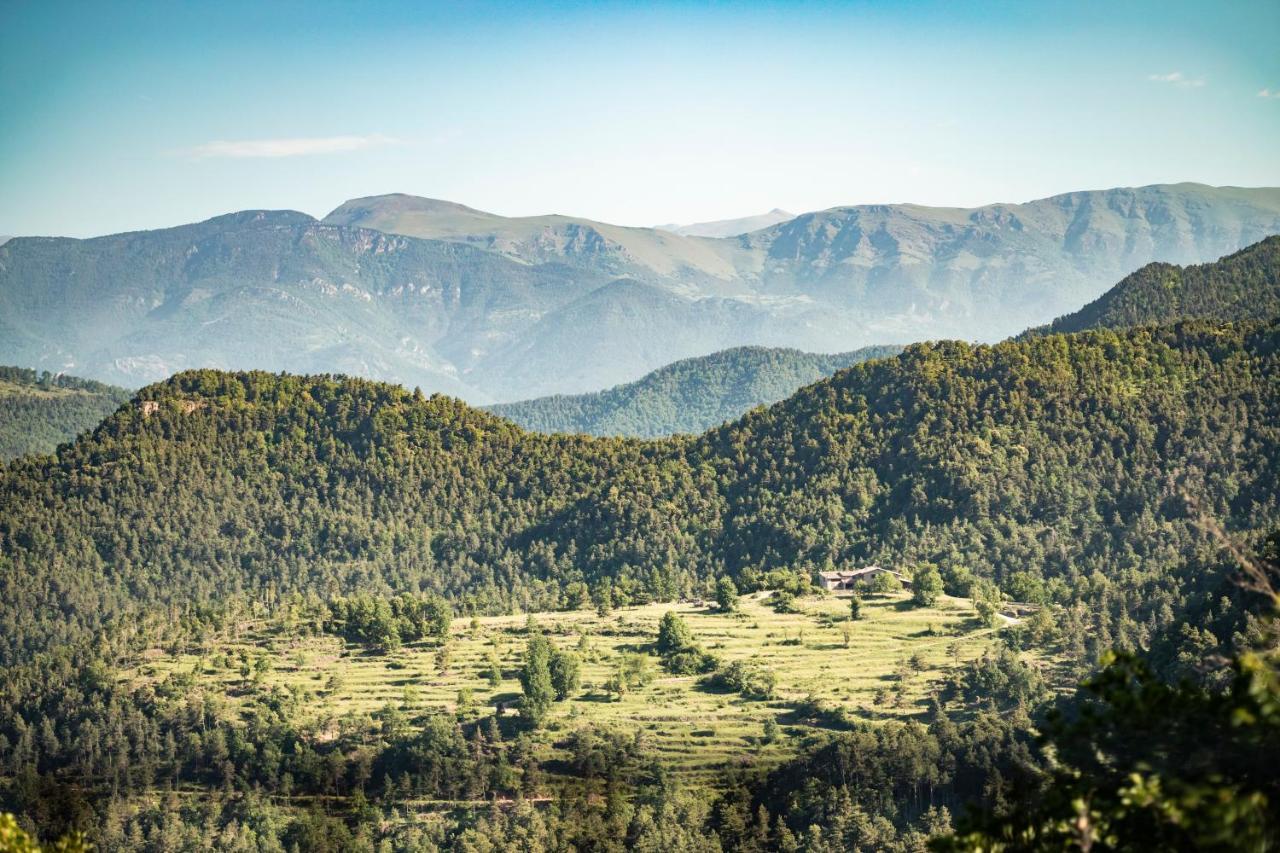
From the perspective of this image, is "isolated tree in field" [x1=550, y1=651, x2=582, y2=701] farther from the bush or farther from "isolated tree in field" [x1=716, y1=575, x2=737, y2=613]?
"isolated tree in field" [x1=716, y1=575, x2=737, y2=613]

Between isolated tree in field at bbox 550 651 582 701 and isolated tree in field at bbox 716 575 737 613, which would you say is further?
isolated tree in field at bbox 716 575 737 613

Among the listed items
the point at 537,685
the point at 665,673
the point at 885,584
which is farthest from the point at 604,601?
the point at 537,685

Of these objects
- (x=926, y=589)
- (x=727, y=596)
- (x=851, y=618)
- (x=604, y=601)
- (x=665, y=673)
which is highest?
(x=926, y=589)

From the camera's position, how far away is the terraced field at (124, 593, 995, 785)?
109m

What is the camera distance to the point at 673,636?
421 feet

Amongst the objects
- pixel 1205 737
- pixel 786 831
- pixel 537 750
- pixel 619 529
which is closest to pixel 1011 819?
pixel 1205 737

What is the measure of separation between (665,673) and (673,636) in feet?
19.8

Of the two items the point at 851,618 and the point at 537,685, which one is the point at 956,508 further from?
the point at 537,685

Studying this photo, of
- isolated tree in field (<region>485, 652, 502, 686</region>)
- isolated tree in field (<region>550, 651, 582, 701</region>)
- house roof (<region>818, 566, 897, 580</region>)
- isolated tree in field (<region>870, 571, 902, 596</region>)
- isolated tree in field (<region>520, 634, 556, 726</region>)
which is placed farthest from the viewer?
house roof (<region>818, 566, 897, 580</region>)

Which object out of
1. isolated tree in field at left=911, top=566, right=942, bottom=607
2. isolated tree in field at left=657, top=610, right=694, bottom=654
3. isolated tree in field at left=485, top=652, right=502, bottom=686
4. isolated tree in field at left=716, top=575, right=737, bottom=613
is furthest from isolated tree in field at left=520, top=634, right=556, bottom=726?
isolated tree in field at left=911, top=566, right=942, bottom=607

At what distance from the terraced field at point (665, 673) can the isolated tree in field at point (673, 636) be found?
1680 mm

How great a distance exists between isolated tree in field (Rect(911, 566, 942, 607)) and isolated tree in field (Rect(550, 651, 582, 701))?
41.0m

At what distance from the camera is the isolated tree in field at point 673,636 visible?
127875 mm

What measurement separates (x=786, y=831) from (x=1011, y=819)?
194 feet
